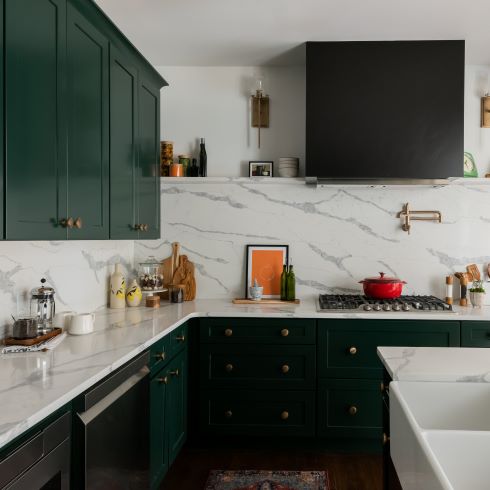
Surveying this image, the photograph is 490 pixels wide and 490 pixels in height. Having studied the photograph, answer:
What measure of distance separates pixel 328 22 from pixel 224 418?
250 cm

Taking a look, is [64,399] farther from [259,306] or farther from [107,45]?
[259,306]

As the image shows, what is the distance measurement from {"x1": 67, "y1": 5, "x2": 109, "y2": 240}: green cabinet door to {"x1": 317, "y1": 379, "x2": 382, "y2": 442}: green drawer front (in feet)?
5.62

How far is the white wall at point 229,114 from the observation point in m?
3.96

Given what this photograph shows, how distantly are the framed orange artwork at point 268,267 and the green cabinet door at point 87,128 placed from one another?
1.49 meters

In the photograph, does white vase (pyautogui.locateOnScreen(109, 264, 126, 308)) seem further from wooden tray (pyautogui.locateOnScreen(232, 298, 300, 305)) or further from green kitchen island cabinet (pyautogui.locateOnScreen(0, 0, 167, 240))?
wooden tray (pyautogui.locateOnScreen(232, 298, 300, 305))

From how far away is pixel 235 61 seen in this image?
12.6 feet

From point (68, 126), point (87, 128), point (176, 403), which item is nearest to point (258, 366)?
point (176, 403)

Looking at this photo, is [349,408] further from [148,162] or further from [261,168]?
[148,162]

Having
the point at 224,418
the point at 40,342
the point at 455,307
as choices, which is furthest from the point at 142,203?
the point at 455,307

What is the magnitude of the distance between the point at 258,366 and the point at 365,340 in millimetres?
685

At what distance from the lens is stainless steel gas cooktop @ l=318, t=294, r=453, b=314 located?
3355 mm

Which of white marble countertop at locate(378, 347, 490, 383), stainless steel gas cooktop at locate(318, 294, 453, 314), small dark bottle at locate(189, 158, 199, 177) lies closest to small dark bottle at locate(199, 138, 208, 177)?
small dark bottle at locate(189, 158, 199, 177)

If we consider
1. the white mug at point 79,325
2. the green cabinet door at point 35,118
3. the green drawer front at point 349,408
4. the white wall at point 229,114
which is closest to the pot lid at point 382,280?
the green drawer front at point 349,408

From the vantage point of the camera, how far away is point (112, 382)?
6.61ft
